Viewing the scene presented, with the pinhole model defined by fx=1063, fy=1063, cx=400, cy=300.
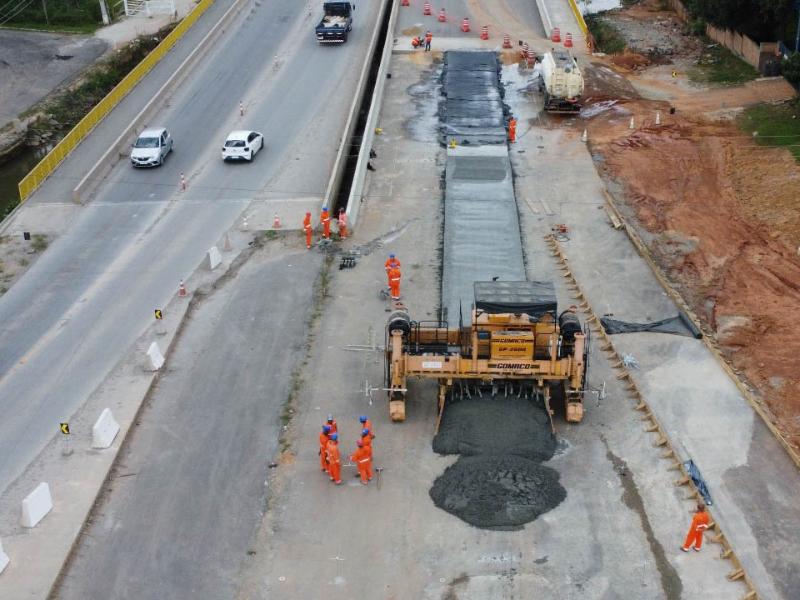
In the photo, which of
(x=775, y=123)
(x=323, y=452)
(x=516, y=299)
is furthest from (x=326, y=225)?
(x=775, y=123)

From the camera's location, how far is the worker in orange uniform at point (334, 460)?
66.8 ft

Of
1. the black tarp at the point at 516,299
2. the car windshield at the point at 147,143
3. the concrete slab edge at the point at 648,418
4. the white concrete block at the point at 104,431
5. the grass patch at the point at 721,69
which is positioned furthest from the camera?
the grass patch at the point at 721,69

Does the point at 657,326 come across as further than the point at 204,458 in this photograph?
Yes

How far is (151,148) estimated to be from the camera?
39.1 metres

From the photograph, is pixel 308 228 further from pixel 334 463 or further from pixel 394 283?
pixel 334 463

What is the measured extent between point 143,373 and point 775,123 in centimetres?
2787

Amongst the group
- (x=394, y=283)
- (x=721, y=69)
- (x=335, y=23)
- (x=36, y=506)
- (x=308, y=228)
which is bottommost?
(x=721, y=69)

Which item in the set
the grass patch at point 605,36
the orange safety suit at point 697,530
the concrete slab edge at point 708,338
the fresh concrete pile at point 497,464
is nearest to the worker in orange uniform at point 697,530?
the orange safety suit at point 697,530

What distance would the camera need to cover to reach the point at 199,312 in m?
28.1

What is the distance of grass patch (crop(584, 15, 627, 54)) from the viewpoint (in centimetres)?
5406

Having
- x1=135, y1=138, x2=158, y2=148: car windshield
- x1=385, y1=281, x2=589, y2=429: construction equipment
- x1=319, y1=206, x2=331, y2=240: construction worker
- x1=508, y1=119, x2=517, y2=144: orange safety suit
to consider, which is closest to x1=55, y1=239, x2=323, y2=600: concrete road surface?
x1=319, y1=206, x2=331, y2=240: construction worker

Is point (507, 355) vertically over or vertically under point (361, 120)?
over

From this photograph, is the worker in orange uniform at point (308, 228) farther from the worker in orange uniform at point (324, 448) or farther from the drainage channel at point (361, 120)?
the worker in orange uniform at point (324, 448)

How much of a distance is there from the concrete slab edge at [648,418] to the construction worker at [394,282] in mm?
4685
